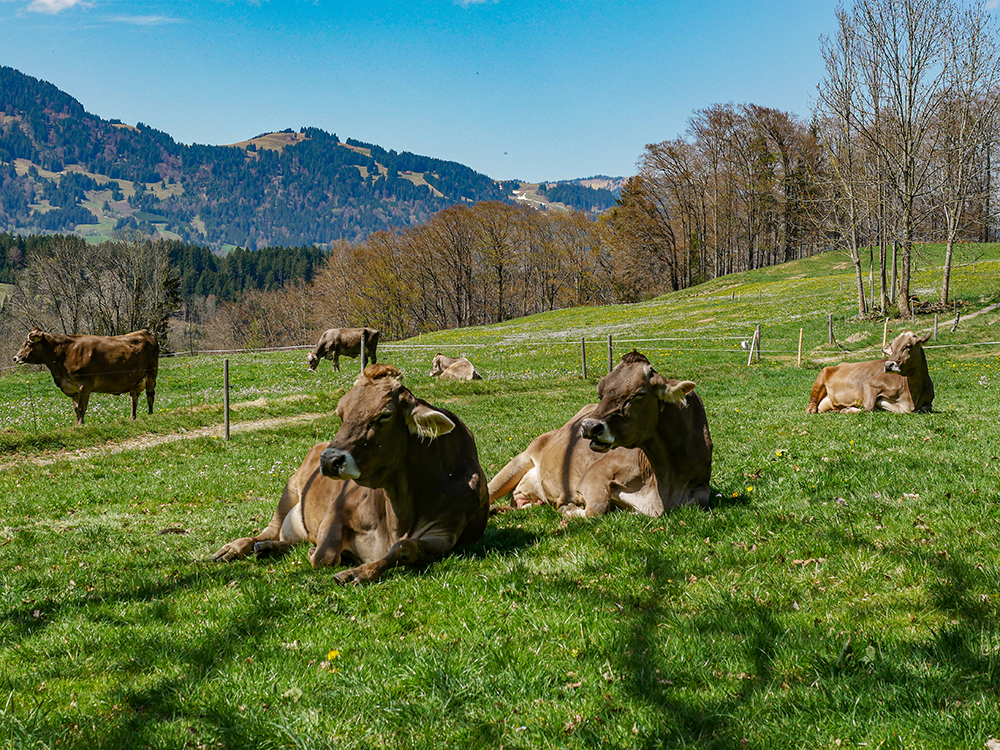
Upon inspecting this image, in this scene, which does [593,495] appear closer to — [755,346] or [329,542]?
[329,542]

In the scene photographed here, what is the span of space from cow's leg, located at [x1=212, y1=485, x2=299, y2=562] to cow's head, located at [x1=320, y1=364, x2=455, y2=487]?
6.21 feet

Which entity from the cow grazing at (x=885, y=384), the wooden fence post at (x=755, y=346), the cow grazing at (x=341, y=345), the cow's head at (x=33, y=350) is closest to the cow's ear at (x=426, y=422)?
the cow grazing at (x=885, y=384)

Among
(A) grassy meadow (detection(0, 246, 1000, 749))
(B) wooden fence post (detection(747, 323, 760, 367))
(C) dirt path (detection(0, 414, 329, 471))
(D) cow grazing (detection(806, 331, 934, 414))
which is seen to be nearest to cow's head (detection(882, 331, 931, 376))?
(D) cow grazing (detection(806, 331, 934, 414))

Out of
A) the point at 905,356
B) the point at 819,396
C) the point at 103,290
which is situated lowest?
the point at 819,396

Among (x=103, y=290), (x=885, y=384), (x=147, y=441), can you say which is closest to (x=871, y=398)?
(x=885, y=384)

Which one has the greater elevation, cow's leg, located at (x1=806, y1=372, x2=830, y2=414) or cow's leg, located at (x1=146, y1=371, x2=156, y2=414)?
cow's leg, located at (x1=146, y1=371, x2=156, y2=414)

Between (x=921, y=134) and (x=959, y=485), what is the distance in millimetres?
35081

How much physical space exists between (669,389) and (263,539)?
450cm

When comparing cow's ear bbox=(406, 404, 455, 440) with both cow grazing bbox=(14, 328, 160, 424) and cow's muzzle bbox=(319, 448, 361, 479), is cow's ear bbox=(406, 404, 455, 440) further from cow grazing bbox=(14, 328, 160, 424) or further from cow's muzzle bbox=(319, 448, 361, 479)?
cow grazing bbox=(14, 328, 160, 424)

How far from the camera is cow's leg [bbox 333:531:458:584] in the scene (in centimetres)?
566

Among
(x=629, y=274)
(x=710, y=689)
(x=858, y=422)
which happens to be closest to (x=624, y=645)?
(x=710, y=689)

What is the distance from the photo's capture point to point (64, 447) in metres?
15.9

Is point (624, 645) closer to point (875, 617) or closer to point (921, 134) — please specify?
point (875, 617)

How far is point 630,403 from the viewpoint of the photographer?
6879 millimetres
